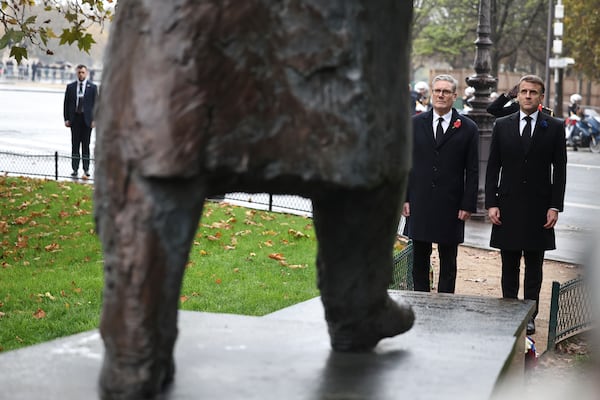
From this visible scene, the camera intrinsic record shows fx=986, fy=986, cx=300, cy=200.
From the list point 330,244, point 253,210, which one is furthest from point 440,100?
point 253,210

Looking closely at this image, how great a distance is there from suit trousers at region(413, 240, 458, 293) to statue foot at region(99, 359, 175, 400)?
14.6 ft

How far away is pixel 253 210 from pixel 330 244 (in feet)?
31.8

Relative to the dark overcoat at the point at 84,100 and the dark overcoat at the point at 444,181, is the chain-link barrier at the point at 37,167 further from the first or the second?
the dark overcoat at the point at 444,181

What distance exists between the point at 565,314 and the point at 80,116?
11.6m

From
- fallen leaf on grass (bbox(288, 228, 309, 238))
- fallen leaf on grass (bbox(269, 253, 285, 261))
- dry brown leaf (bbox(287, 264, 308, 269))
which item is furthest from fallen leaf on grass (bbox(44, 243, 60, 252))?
fallen leaf on grass (bbox(288, 228, 309, 238))

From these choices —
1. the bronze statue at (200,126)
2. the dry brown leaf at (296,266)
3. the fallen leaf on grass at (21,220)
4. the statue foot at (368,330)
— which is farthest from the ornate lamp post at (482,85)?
the bronze statue at (200,126)

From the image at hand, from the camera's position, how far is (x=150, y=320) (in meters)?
3.01

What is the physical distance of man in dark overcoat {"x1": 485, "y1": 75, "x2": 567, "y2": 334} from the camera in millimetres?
7129

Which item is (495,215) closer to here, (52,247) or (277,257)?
(277,257)

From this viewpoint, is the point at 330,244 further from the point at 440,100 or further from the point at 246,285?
the point at 246,285

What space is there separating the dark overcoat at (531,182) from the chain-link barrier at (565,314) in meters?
0.40

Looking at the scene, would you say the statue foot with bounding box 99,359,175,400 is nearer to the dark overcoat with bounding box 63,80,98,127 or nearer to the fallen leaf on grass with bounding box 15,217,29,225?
the fallen leaf on grass with bounding box 15,217,29,225

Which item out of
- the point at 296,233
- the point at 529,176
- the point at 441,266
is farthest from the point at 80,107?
the point at 529,176

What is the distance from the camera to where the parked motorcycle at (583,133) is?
1068 inches
